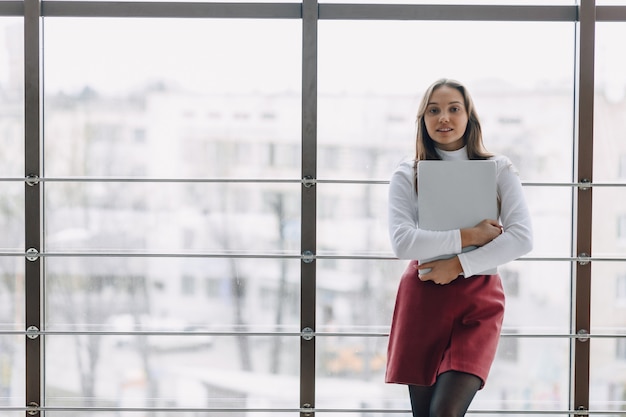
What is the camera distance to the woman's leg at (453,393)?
85.4 inches

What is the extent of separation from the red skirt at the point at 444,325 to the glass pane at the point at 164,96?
0.76 m

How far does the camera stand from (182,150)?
2.83 m

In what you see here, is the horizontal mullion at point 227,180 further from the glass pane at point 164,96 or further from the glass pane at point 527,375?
the glass pane at point 527,375

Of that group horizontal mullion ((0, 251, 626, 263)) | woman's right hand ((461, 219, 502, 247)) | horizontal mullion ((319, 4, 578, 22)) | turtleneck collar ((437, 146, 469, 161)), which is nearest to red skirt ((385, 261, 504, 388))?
woman's right hand ((461, 219, 502, 247))

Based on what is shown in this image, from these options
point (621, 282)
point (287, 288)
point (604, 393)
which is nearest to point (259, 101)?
point (287, 288)

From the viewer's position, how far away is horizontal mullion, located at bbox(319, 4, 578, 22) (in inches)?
109

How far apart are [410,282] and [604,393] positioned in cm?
101

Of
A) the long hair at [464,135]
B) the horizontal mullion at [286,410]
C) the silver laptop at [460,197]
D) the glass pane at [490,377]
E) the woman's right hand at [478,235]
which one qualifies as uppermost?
the long hair at [464,135]

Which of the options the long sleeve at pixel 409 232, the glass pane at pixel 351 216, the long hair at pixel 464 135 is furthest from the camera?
the glass pane at pixel 351 216

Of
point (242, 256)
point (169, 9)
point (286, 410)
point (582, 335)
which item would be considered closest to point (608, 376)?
point (582, 335)

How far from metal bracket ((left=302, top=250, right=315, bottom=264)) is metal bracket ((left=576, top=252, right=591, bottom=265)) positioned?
91 cm

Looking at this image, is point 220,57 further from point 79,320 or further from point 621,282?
point 621,282

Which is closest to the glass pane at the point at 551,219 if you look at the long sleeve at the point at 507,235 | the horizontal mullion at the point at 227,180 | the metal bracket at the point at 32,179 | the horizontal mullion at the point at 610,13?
the horizontal mullion at the point at 227,180

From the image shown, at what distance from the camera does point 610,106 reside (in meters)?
2.81
